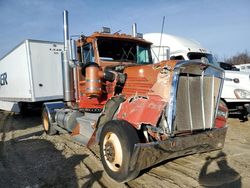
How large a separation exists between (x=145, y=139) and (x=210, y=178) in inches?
49.8

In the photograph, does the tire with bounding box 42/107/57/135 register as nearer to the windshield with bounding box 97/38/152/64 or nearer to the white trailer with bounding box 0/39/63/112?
the white trailer with bounding box 0/39/63/112

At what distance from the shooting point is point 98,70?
18.0ft

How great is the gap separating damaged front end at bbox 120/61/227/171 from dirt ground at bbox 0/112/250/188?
410mm

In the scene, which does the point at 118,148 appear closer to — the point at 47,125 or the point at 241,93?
the point at 47,125

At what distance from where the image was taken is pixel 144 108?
4414mm

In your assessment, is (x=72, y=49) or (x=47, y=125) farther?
(x=47, y=125)

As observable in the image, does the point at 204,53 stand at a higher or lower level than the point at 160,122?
higher

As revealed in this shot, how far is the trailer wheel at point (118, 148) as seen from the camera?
13.5 ft

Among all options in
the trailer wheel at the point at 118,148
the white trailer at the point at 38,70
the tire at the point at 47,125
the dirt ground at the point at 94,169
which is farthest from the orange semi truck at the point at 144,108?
the white trailer at the point at 38,70

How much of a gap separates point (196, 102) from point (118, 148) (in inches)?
63.3

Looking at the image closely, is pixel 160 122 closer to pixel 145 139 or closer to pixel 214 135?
pixel 145 139

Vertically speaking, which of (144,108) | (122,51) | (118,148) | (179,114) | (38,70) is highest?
(122,51)

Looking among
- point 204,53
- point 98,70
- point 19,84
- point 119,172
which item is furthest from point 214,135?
point 19,84

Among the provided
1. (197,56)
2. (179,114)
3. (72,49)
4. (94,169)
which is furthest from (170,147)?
(197,56)
